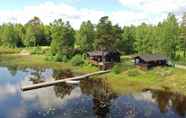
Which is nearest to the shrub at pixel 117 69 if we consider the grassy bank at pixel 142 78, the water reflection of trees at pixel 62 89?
the grassy bank at pixel 142 78

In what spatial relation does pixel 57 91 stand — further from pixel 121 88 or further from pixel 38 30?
pixel 38 30

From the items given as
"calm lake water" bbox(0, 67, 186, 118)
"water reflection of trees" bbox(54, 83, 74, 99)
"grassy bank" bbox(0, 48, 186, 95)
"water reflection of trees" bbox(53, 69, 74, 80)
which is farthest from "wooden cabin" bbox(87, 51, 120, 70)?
"water reflection of trees" bbox(54, 83, 74, 99)

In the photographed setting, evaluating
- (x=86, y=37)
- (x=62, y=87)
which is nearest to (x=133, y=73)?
(x=62, y=87)

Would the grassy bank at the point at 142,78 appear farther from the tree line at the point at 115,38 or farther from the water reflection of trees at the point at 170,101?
the tree line at the point at 115,38

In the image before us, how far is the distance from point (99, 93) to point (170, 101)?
1356cm

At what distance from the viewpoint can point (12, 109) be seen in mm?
46375

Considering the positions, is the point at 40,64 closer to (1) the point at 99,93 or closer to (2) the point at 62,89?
(2) the point at 62,89

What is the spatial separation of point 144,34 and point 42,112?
66.7 metres

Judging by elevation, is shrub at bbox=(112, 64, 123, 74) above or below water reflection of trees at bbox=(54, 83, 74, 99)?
above

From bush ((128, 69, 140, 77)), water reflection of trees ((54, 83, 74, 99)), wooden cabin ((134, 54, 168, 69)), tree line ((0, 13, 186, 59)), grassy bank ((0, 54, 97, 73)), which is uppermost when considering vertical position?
tree line ((0, 13, 186, 59))

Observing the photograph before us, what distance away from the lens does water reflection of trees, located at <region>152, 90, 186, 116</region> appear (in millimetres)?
48719

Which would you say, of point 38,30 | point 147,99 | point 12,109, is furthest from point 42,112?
point 38,30

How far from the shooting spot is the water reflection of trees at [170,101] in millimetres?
48719

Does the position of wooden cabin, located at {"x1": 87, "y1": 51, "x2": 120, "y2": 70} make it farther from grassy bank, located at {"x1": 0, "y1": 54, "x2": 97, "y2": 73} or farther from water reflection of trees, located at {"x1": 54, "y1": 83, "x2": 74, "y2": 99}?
water reflection of trees, located at {"x1": 54, "y1": 83, "x2": 74, "y2": 99}
